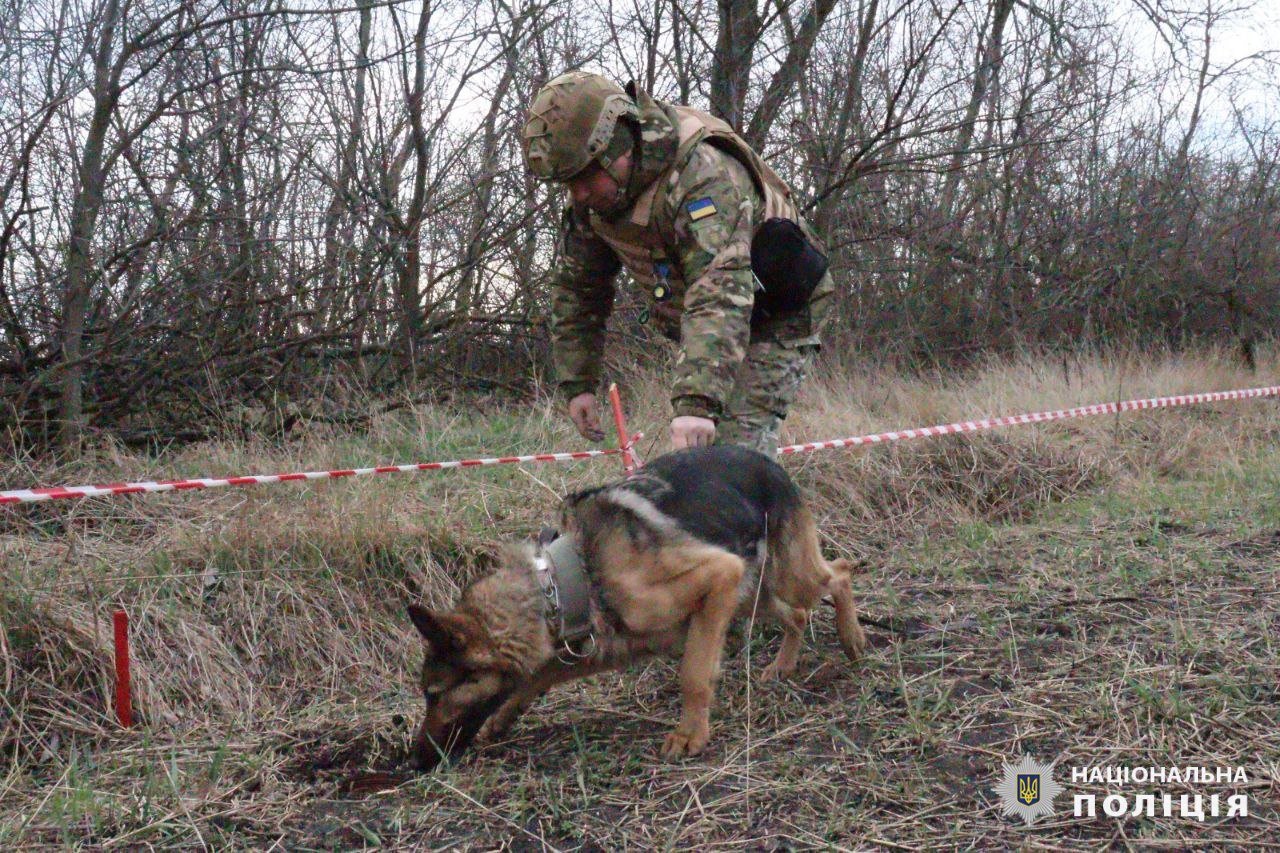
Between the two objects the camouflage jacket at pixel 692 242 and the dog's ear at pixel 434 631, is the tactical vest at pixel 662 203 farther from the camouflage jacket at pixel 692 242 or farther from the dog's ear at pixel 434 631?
the dog's ear at pixel 434 631

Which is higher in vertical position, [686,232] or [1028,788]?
[686,232]

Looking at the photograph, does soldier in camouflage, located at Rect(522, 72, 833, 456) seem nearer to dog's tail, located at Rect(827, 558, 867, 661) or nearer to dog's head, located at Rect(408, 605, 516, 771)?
dog's tail, located at Rect(827, 558, 867, 661)

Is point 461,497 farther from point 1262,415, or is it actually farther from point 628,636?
point 1262,415

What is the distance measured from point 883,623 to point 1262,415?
726 cm

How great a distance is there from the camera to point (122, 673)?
3.36 metres

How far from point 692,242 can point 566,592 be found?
4.54 ft

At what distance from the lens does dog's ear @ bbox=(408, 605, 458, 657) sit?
2.95 meters

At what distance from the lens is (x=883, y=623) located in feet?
13.8

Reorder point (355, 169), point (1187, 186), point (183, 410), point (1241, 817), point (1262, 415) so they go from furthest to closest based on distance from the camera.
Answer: point (1187, 186) → point (1262, 415) → point (355, 169) → point (183, 410) → point (1241, 817)

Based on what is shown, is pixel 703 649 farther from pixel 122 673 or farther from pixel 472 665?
pixel 122 673

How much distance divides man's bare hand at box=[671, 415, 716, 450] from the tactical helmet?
0.99 metres

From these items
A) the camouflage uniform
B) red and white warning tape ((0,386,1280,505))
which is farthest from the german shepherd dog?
red and white warning tape ((0,386,1280,505))

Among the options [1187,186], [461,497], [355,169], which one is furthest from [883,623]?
[1187,186]

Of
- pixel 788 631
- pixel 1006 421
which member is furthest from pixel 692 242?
pixel 1006 421
